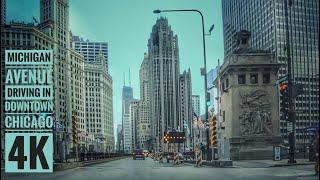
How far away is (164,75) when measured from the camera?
129ft

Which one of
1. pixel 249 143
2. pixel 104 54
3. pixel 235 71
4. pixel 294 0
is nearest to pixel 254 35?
pixel 294 0

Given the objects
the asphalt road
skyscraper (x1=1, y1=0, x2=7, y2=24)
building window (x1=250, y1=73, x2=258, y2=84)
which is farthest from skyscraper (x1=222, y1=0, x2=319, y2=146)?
building window (x1=250, y1=73, x2=258, y2=84)

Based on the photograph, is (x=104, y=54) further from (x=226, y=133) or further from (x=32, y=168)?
(x=226, y=133)

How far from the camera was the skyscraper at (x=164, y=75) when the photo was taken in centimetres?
2555

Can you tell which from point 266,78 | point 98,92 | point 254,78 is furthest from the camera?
point 254,78

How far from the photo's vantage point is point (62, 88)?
23047 mm

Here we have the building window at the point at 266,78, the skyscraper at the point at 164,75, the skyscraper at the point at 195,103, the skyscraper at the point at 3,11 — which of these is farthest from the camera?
the skyscraper at the point at 195,103

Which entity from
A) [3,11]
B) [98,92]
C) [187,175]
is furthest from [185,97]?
[3,11]

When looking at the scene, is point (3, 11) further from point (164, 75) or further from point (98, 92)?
point (164, 75)

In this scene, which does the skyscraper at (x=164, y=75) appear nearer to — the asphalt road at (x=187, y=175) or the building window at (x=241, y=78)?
the building window at (x=241, y=78)

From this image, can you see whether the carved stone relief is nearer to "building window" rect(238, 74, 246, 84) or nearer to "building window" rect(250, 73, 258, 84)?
"building window" rect(238, 74, 246, 84)

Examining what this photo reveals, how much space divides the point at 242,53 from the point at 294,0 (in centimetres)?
2035

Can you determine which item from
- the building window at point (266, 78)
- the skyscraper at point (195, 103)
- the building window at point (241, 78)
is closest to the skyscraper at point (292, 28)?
the building window at point (266, 78)

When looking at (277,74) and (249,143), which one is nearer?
(277,74)
